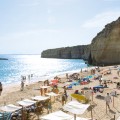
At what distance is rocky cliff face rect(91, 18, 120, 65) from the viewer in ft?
256

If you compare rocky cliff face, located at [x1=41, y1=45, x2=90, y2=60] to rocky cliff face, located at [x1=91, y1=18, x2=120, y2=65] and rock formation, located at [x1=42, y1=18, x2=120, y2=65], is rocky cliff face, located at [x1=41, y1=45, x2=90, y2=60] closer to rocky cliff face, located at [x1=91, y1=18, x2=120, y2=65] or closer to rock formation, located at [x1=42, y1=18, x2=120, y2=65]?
rock formation, located at [x1=42, y1=18, x2=120, y2=65]

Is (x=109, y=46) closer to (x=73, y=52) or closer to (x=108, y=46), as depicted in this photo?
(x=108, y=46)

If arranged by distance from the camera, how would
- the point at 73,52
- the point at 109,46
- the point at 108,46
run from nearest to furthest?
the point at 109,46 < the point at 108,46 < the point at 73,52

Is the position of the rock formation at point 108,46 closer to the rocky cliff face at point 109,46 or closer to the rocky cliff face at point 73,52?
the rocky cliff face at point 109,46

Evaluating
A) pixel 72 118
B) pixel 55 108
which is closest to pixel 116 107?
pixel 55 108

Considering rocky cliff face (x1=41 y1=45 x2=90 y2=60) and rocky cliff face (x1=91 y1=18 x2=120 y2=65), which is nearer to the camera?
rocky cliff face (x1=91 y1=18 x2=120 y2=65)

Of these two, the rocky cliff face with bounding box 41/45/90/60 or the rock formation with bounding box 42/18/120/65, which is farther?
the rocky cliff face with bounding box 41/45/90/60

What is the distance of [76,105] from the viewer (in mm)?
14031

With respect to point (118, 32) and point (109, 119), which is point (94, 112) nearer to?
point (109, 119)

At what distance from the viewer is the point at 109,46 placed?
80188mm

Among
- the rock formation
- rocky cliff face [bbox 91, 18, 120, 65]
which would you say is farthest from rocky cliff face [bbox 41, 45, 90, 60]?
rocky cliff face [bbox 91, 18, 120, 65]

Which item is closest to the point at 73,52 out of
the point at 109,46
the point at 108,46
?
the point at 108,46

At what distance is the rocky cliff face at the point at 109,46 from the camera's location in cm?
7800

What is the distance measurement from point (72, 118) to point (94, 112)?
20.9ft
